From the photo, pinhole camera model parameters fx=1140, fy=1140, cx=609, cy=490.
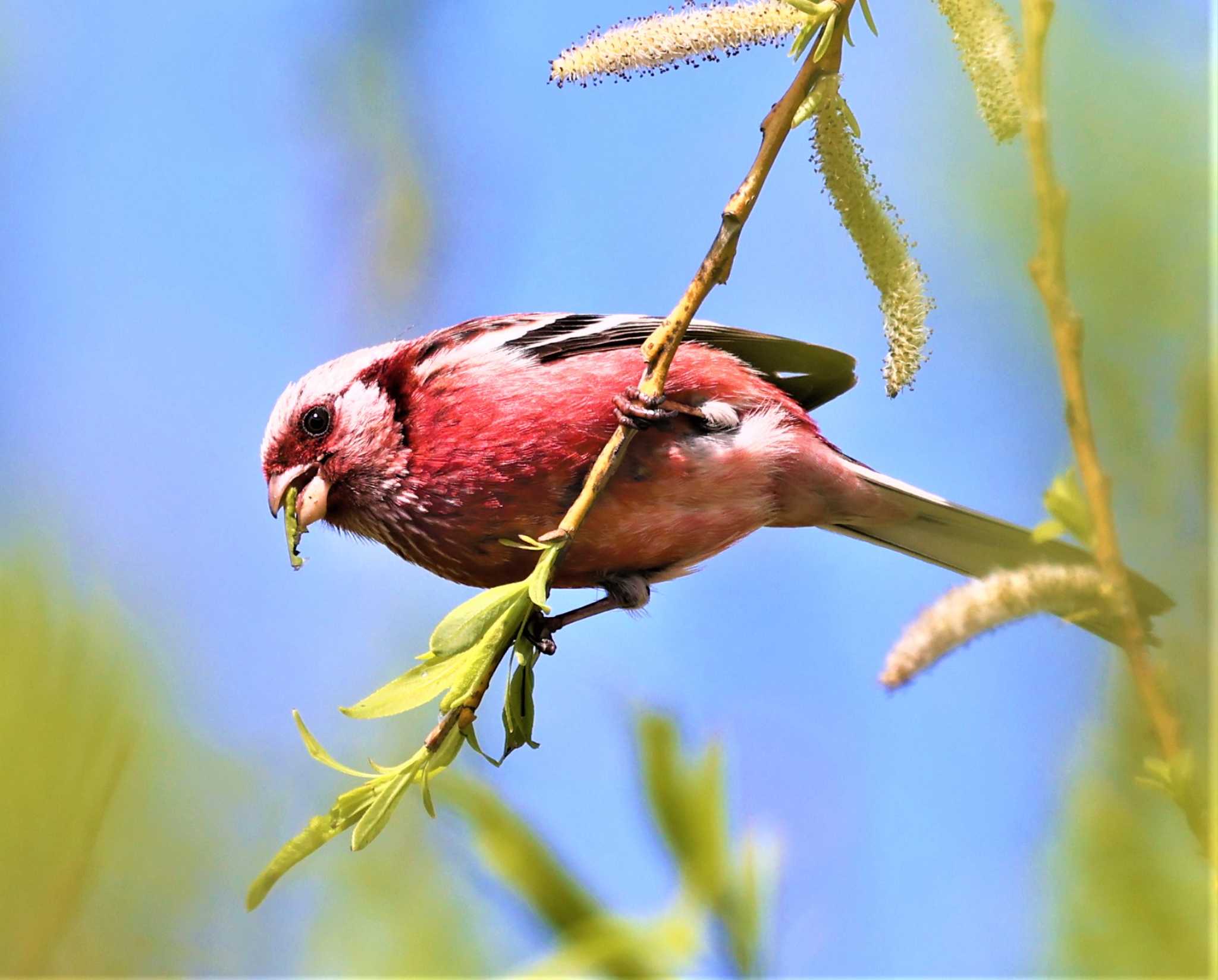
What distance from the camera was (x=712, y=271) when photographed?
2.11 meters

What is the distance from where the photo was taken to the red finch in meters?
3.52

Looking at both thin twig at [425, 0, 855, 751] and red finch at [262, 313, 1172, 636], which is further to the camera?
red finch at [262, 313, 1172, 636]

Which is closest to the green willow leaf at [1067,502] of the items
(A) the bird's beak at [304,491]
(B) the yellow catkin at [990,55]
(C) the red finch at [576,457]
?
(B) the yellow catkin at [990,55]

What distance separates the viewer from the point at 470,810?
1.13 metres

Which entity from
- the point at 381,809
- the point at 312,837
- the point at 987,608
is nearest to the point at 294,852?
the point at 312,837

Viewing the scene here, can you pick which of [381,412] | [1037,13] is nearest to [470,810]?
[1037,13]

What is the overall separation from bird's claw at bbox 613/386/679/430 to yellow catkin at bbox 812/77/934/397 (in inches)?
20.7

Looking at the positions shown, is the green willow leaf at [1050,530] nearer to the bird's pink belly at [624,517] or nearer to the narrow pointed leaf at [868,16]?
the narrow pointed leaf at [868,16]

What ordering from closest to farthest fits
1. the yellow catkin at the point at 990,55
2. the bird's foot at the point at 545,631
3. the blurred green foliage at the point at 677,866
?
the blurred green foliage at the point at 677,866 < the yellow catkin at the point at 990,55 < the bird's foot at the point at 545,631

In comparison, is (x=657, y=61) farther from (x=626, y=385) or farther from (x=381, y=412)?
(x=381, y=412)

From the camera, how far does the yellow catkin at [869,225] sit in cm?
210

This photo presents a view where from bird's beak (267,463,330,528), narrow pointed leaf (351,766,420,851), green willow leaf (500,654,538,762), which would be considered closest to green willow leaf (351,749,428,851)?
narrow pointed leaf (351,766,420,851)

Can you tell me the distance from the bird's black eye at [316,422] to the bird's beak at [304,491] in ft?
0.37

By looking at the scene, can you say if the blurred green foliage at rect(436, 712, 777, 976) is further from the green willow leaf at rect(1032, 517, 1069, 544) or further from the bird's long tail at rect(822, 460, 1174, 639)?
the bird's long tail at rect(822, 460, 1174, 639)
